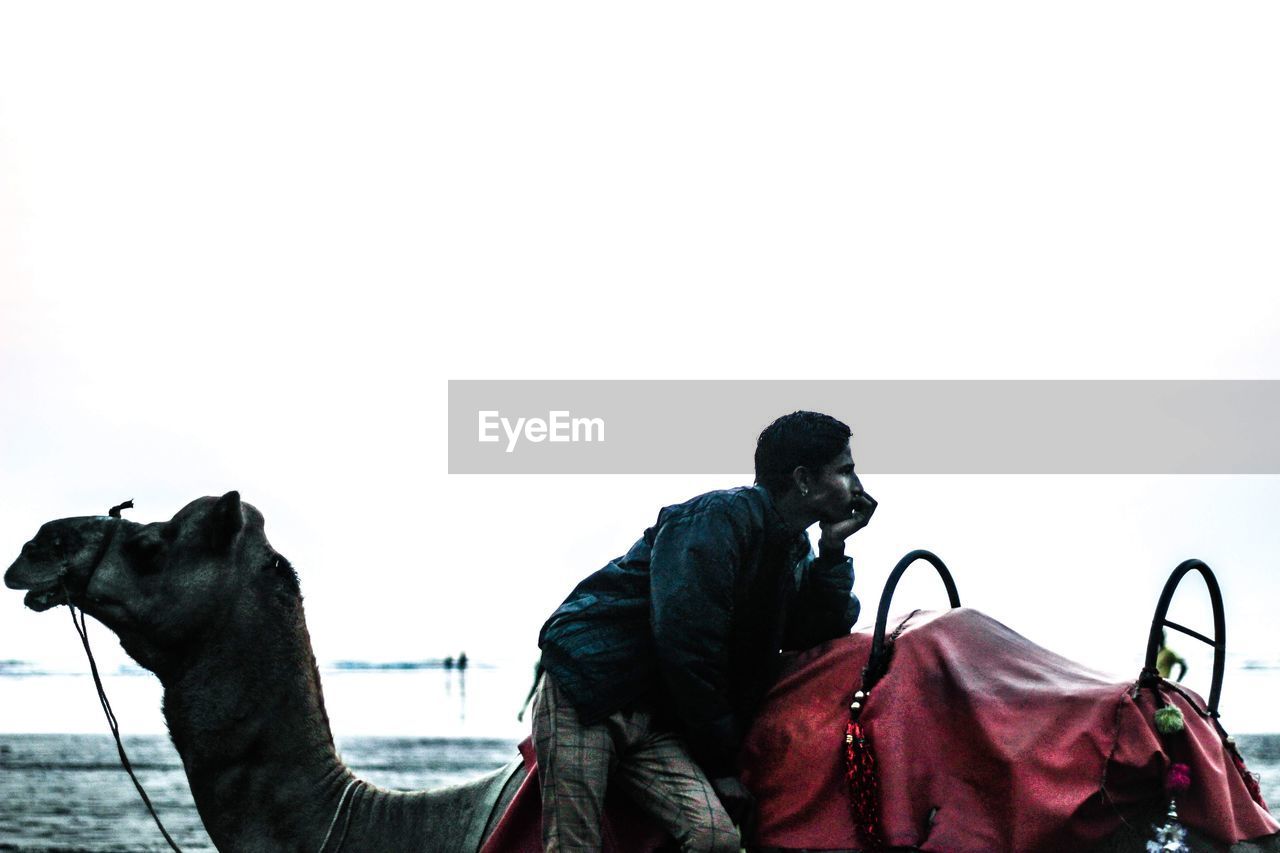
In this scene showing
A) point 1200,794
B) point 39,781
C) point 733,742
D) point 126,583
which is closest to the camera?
point 1200,794

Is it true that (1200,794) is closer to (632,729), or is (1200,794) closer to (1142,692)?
(1142,692)

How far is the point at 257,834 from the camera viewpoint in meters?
5.09

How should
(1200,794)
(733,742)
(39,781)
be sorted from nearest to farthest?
1. (1200,794)
2. (733,742)
3. (39,781)

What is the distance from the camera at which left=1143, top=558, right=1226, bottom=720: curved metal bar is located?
4285mm

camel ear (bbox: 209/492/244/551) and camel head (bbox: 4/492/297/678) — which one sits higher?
camel ear (bbox: 209/492/244/551)

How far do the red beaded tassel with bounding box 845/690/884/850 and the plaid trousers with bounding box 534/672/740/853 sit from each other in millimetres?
389

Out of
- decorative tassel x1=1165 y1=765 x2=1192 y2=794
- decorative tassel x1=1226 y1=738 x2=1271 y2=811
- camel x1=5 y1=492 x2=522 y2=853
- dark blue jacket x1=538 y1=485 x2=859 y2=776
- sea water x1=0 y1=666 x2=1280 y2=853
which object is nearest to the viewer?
decorative tassel x1=1165 y1=765 x2=1192 y2=794

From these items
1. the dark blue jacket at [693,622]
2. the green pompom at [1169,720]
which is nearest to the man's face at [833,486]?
the dark blue jacket at [693,622]

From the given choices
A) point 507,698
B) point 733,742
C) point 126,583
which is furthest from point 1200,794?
point 507,698

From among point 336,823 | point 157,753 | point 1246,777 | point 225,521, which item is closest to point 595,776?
point 336,823

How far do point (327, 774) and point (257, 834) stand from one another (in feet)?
1.04

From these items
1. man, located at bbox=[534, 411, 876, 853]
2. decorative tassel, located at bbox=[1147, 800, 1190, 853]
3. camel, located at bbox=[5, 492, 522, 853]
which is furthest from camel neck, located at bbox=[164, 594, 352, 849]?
decorative tassel, located at bbox=[1147, 800, 1190, 853]

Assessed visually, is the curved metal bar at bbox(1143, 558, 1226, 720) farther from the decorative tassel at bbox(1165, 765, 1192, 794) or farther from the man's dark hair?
the man's dark hair

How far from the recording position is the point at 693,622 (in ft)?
14.4
